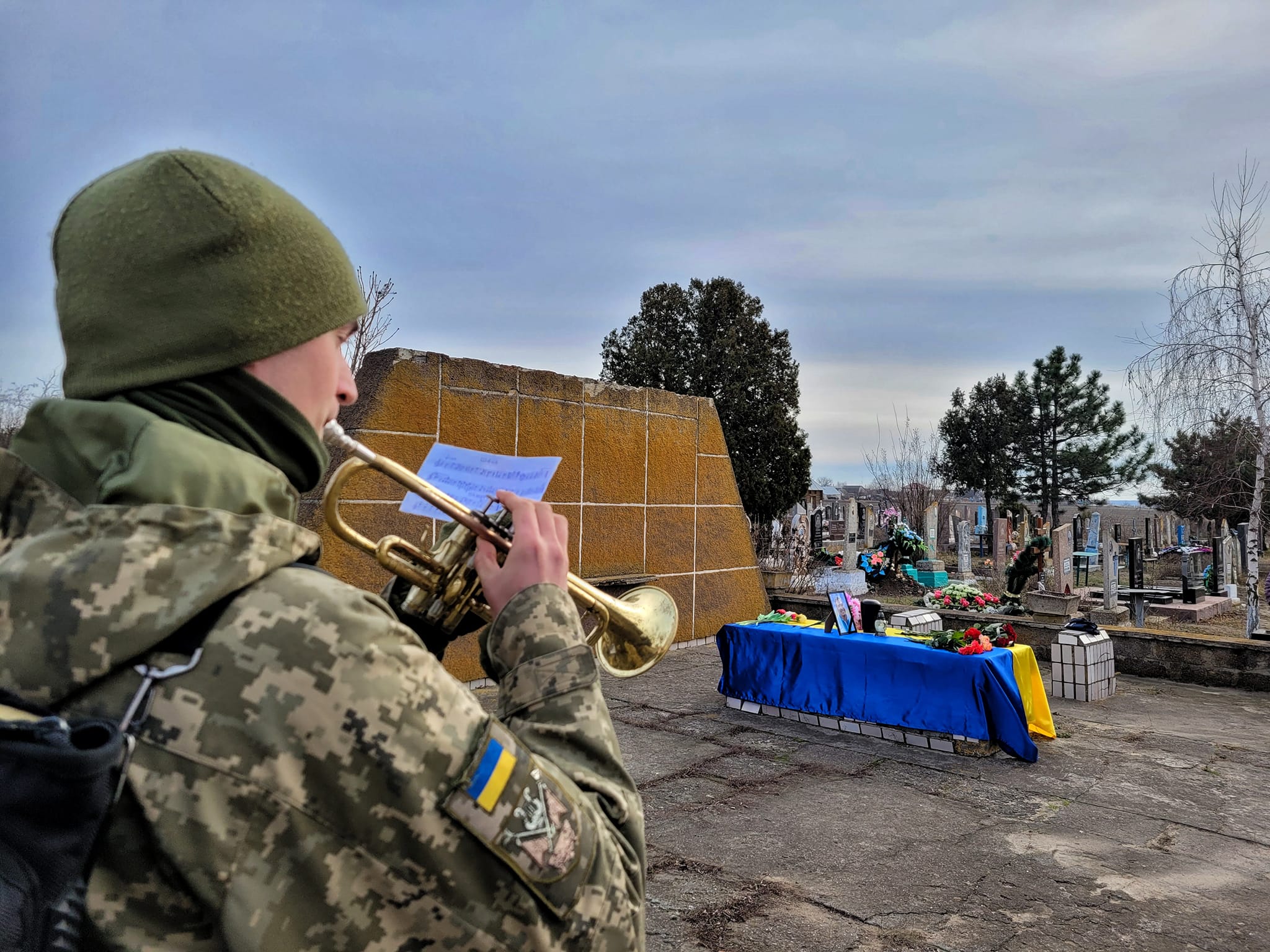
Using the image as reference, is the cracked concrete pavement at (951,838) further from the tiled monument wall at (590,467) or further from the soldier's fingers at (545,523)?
the soldier's fingers at (545,523)

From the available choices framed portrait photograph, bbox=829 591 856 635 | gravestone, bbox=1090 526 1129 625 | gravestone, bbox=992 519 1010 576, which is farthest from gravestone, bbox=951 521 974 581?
framed portrait photograph, bbox=829 591 856 635

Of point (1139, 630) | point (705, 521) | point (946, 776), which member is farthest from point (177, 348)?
point (1139, 630)

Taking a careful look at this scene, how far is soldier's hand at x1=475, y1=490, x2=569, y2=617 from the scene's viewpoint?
3.95 ft

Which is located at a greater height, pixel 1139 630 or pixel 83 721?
pixel 83 721

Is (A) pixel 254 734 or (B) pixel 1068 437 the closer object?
(A) pixel 254 734

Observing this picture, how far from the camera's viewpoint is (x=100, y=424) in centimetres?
89

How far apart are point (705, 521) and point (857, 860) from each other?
6.18m

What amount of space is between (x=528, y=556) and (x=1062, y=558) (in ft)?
43.8

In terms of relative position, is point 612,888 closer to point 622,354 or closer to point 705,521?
point 705,521

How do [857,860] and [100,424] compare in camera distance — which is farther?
[857,860]

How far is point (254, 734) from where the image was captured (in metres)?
0.79

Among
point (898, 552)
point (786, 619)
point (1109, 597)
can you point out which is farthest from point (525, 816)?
point (898, 552)

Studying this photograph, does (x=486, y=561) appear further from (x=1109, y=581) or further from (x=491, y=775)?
(x=1109, y=581)

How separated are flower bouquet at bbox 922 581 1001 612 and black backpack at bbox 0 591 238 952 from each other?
1068cm
